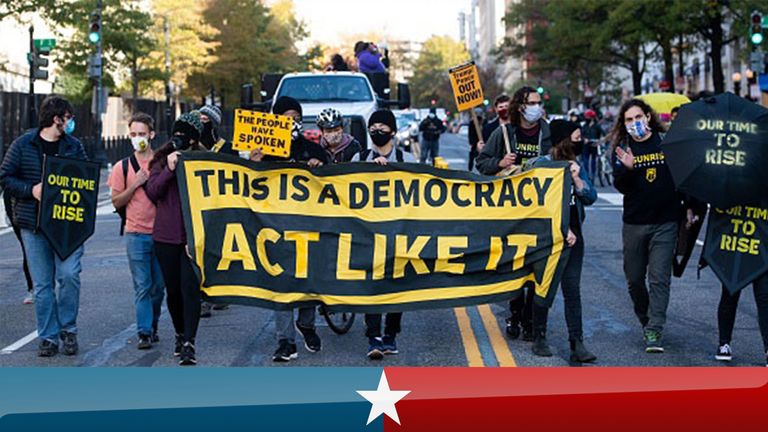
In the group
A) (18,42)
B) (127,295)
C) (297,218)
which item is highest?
(18,42)

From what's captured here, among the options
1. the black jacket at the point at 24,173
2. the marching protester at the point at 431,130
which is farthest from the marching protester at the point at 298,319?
the marching protester at the point at 431,130

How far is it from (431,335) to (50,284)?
300 centimetres

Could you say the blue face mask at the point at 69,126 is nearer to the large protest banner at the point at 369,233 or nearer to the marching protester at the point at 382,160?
the large protest banner at the point at 369,233

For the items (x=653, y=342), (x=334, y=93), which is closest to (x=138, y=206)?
(x=653, y=342)

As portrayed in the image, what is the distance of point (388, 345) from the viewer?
30.5ft

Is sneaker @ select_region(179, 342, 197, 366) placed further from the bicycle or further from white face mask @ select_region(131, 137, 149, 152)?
white face mask @ select_region(131, 137, 149, 152)

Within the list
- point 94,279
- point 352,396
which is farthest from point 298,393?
point 94,279

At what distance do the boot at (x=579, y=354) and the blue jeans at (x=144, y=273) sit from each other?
3.04 m

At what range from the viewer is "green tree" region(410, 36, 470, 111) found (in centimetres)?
17588

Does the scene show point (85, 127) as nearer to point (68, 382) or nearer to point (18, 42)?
point (18, 42)

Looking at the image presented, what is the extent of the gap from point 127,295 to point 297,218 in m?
4.36

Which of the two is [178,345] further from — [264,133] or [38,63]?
[38,63]

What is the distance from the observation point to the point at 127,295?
12695mm

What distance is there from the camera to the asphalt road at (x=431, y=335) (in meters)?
9.15
